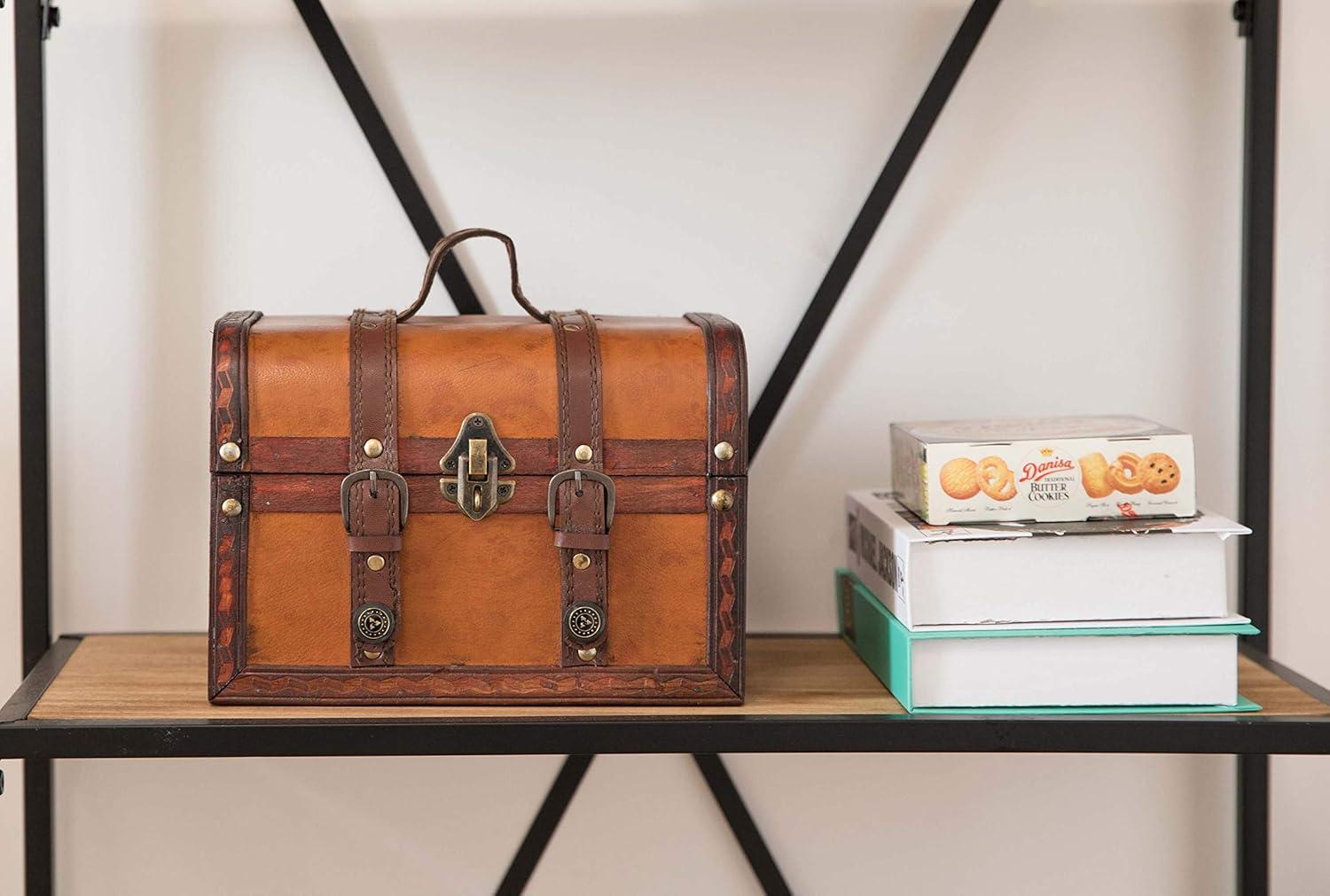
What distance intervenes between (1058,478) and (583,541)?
318mm

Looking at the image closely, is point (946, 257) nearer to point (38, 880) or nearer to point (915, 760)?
point (915, 760)

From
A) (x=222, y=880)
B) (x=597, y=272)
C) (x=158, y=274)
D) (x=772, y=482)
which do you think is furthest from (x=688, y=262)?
(x=222, y=880)

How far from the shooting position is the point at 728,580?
31.2 inches

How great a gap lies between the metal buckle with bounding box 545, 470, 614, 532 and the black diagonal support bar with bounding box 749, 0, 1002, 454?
0.31 m

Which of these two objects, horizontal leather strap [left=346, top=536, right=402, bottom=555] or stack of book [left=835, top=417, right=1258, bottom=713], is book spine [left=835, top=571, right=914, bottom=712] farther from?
horizontal leather strap [left=346, top=536, right=402, bottom=555]

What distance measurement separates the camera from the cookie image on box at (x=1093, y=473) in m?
0.80

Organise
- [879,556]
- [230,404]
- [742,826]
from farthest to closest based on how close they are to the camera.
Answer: [742,826], [879,556], [230,404]

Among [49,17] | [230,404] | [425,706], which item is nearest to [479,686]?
[425,706]

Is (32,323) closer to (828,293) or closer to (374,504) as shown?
(374,504)

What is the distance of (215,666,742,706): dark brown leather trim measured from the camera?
0.78 metres

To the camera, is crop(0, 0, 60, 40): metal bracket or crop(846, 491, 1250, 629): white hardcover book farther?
crop(0, 0, 60, 40): metal bracket

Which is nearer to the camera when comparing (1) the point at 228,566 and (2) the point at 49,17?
(1) the point at 228,566

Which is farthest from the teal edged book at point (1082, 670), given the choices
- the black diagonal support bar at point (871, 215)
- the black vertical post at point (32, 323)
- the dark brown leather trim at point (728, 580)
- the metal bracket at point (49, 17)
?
the metal bracket at point (49, 17)

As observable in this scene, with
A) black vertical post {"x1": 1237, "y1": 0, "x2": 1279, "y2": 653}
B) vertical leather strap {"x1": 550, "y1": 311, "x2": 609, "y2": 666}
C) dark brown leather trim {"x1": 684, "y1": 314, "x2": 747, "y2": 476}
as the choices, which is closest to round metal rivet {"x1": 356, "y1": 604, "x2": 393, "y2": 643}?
vertical leather strap {"x1": 550, "y1": 311, "x2": 609, "y2": 666}
